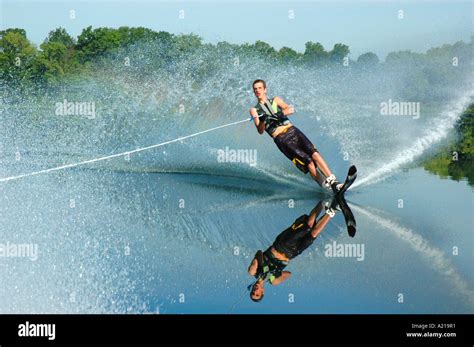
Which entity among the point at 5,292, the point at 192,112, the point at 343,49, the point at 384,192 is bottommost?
the point at 5,292

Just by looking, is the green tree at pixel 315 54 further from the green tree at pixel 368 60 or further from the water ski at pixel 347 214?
the water ski at pixel 347 214

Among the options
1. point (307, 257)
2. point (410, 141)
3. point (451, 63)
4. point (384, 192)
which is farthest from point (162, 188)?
point (451, 63)

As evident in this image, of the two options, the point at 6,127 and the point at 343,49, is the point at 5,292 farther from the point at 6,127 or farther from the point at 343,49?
the point at 343,49

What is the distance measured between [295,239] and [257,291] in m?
1.32

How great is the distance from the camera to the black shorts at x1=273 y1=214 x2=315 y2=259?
271 inches

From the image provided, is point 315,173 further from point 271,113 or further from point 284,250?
point 284,250

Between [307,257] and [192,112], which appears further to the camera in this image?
[192,112]

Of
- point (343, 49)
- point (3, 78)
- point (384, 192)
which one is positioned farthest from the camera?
point (3, 78)

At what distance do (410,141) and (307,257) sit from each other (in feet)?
19.7

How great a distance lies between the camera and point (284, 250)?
6.88 meters

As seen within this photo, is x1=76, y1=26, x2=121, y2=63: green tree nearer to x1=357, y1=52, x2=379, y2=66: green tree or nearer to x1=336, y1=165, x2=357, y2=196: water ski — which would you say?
x1=357, y1=52, x2=379, y2=66: green tree

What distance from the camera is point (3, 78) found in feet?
101

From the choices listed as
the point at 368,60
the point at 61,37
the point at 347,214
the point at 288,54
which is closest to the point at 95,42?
the point at 61,37

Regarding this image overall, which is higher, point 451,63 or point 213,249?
point 451,63
